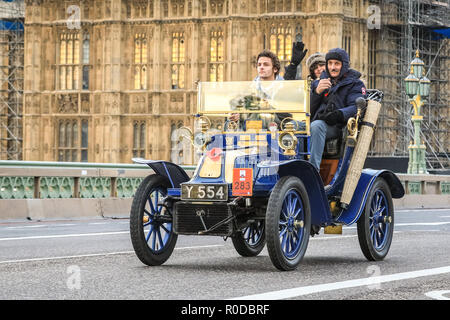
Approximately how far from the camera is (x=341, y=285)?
7.08m

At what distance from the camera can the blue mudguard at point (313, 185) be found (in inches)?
333

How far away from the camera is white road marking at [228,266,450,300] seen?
6.34m

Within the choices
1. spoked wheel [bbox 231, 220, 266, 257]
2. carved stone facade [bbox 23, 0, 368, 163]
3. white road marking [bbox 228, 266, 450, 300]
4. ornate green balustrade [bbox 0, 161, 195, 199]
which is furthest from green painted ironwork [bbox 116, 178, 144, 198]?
carved stone facade [bbox 23, 0, 368, 163]

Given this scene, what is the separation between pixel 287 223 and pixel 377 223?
1.80 metres

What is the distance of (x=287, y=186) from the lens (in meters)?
8.07

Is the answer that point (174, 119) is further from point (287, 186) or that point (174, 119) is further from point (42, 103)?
point (287, 186)

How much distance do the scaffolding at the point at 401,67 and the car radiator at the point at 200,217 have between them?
38640 millimetres

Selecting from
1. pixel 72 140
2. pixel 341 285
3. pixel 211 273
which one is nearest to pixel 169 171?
pixel 211 273

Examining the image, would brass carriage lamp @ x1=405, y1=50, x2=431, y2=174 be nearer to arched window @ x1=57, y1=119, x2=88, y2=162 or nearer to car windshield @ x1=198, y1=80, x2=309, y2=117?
arched window @ x1=57, y1=119, x2=88, y2=162

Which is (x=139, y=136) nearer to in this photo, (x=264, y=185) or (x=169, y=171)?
(x=169, y=171)
